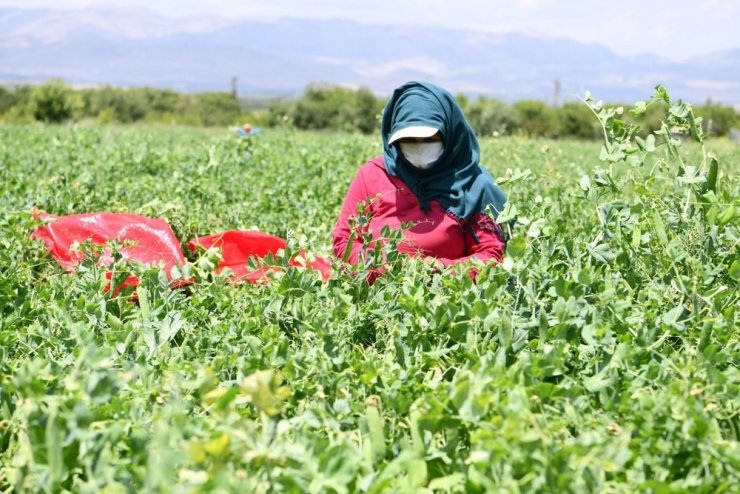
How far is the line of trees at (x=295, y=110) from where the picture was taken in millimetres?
36688

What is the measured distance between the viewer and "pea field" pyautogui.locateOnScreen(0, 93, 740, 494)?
145 centimetres

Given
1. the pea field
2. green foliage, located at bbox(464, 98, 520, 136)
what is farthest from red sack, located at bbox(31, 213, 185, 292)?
green foliage, located at bbox(464, 98, 520, 136)

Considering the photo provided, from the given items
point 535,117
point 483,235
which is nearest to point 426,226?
point 483,235

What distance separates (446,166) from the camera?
12.1 ft

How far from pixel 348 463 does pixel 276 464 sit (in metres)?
0.14

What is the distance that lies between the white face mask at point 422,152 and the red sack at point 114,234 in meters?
1.35

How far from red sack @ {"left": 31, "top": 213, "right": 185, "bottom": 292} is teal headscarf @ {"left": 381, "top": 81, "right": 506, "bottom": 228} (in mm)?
1299

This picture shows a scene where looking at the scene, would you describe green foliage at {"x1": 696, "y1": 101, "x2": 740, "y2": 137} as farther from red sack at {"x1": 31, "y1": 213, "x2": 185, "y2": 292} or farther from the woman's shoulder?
red sack at {"x1": 31, "y1": 213, "x2": 185, "y2": 292}

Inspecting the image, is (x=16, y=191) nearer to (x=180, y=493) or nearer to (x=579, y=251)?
(x=579, y=251)

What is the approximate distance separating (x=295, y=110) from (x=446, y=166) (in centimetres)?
4306

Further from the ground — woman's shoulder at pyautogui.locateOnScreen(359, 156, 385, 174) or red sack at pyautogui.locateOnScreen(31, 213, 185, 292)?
woman's shoulder at pyautogui.locateOnScreen(359, 156, 385, 174)

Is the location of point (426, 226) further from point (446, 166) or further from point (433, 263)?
point (433, 263)

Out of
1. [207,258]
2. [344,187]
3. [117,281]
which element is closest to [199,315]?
[117,281]

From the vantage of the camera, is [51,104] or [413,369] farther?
[51,104]
